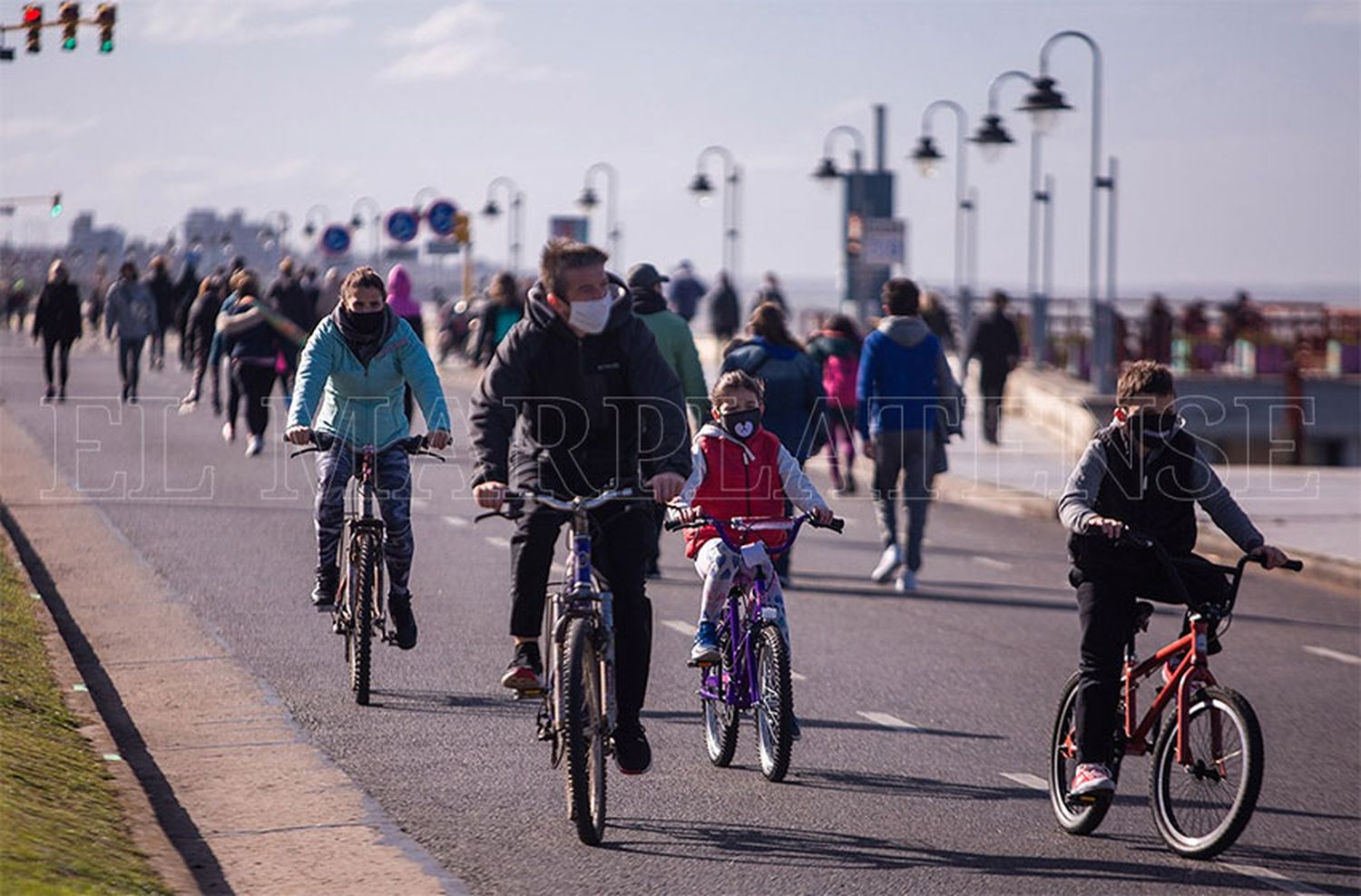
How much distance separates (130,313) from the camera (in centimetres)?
3050

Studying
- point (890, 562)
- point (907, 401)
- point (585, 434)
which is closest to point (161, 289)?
point (890, 562)

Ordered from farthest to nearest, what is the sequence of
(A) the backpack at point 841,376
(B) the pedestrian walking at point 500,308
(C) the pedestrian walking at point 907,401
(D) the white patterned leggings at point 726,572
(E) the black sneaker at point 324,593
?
(B) the pedestrian walking at point 500,308 < (A) the backpack at point 841,376 < (C) the pedestrian walking at point 907,401 < (E) the black sneaker at point 324,593 < (D) the white patterned leggings at point 726,572

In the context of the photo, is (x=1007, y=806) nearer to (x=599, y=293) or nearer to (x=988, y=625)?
(x=599, y=293)

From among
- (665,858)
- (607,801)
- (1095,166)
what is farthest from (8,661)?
(1095,166)

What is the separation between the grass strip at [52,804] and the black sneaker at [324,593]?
1.09 meters

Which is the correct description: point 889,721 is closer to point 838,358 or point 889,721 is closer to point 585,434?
point 585,434

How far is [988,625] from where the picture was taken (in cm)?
1350

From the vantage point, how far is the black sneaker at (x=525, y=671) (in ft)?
24.8

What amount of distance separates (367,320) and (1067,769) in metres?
2.96

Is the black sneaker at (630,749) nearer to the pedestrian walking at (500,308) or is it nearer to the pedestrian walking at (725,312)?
the pedestrian walking at (500,308)

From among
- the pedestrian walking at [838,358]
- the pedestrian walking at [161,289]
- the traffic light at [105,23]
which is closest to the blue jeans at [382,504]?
the pedestrian walking at [838,358]

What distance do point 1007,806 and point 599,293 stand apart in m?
2.65

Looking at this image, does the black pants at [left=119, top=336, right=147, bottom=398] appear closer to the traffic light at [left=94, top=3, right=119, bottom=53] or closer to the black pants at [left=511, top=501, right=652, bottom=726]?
the traffic light at [left=94, top=3, right=119, bottom=53]

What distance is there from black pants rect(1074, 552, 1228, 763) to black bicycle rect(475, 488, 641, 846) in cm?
164
